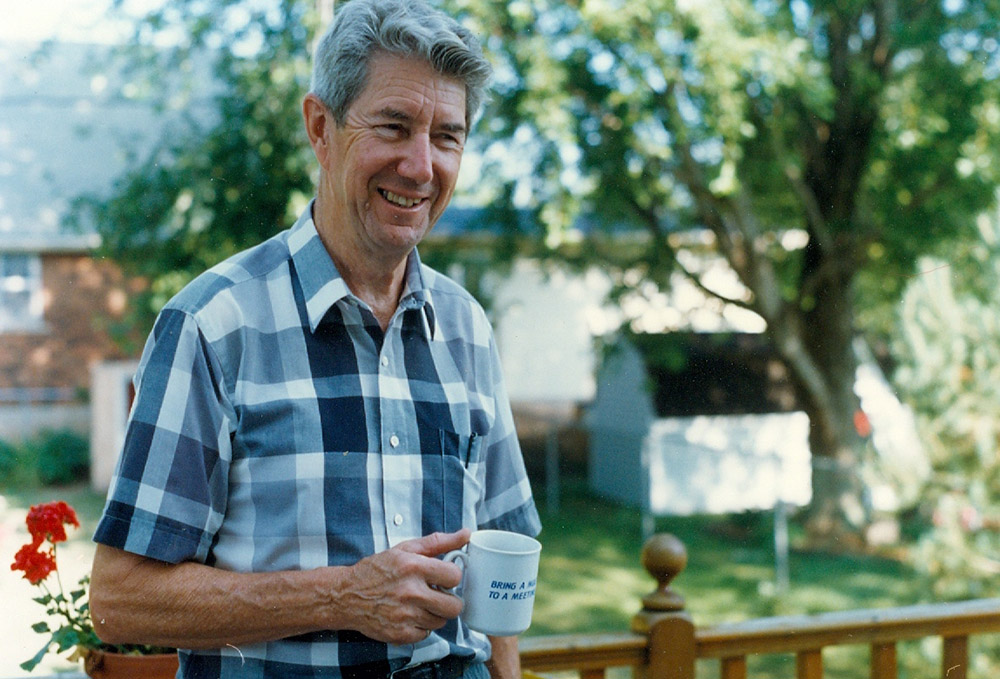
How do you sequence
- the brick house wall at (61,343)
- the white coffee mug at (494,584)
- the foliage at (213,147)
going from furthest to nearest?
the brick house wall at (61,343), the foliage at (213,147), the white coffee mug at (494,584)

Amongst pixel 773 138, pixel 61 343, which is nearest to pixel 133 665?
pixel 773 138

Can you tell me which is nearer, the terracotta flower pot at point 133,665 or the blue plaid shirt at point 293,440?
the blue plaid shirt at point 293,440

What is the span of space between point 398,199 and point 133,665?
845 millimetres

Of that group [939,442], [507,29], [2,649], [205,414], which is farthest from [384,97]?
[507,29]

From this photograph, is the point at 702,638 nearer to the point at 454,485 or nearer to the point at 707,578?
the point at 454,485

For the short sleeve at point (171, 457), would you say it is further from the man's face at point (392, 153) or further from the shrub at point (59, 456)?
the shrub at point (59, 456)

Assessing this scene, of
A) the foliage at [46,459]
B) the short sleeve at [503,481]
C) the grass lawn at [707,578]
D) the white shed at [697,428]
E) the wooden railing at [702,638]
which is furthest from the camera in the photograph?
the foliage at [46,459]

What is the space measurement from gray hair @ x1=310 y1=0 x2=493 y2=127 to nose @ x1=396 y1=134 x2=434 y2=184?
92mm

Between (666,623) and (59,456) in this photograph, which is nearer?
(666,623)

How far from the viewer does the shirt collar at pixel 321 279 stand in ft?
3.92

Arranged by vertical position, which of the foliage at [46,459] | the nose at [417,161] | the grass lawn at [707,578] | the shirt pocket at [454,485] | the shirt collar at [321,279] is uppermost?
the nose at [417,161]

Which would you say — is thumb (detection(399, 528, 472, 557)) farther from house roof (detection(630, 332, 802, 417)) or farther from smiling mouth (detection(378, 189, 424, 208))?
house roof (detection(630, 332, 802, 417))

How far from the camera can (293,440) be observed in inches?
44.6

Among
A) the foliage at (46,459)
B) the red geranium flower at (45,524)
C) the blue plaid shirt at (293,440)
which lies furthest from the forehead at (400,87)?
the foliage at (46,459)
